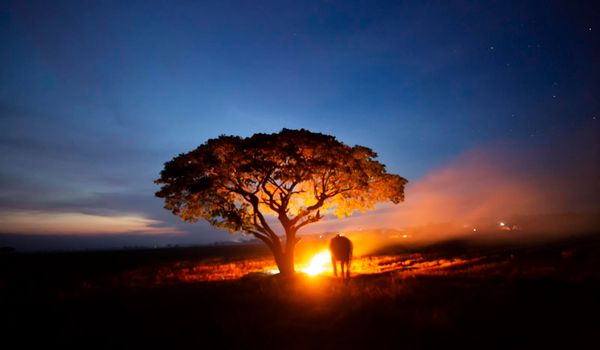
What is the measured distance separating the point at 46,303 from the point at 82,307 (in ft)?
8.93

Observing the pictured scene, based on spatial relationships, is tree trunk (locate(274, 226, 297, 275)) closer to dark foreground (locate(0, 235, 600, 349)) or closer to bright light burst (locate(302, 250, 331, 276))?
bright light burst (locate(302, 250, 331, 276))

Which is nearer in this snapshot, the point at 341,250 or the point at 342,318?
the point at 342,318

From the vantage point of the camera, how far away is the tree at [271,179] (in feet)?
78.0

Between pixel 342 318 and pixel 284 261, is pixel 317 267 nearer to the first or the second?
pixel 284 261

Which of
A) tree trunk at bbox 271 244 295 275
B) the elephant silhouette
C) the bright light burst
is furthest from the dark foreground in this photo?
the bright light burst

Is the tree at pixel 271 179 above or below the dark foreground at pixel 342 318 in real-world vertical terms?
above

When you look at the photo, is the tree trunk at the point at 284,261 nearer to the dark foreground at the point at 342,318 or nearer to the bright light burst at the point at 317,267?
the bright light burst at the point at 317,267

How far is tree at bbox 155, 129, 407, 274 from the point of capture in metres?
23.8

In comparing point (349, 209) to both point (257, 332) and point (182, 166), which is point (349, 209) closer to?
point (182, 166)

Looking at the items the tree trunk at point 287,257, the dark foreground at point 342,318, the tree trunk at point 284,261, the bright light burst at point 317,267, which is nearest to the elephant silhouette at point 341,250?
the bright light burst at point 317,267

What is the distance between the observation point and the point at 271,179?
82.6ft

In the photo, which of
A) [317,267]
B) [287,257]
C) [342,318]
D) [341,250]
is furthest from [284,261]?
[342,318]

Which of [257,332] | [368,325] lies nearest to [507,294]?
[368,325]

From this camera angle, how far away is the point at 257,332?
370 inches
